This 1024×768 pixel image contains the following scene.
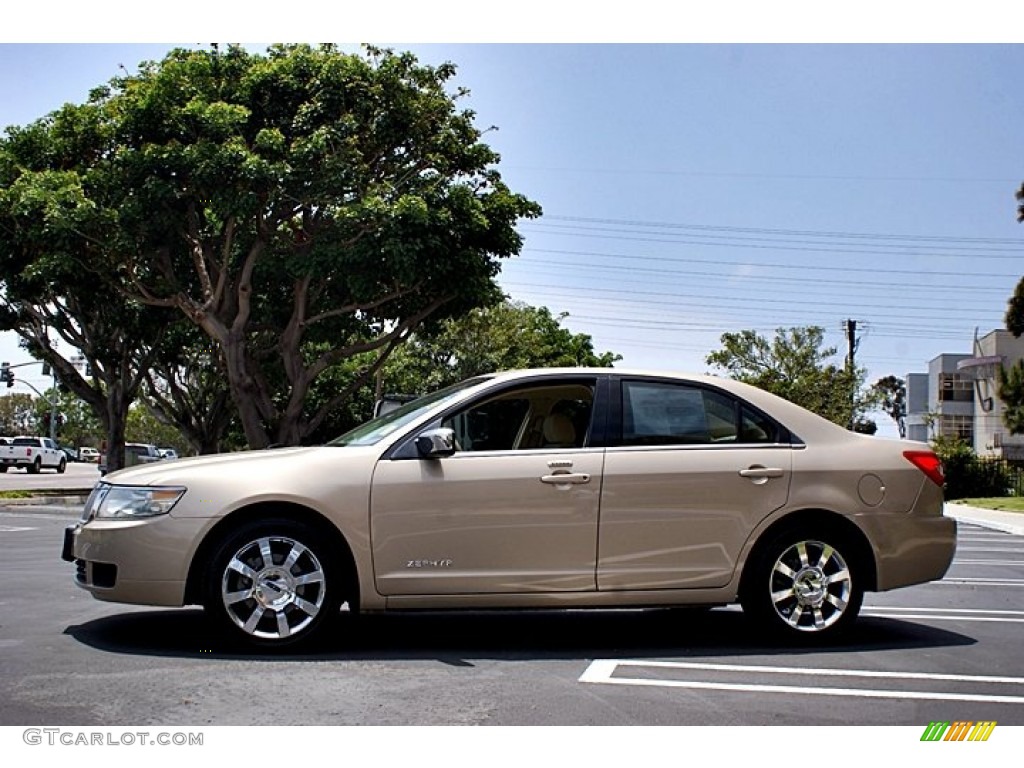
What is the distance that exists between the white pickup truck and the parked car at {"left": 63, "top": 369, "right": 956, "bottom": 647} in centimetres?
5554

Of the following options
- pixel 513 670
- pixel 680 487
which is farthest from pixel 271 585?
pixel 680 487

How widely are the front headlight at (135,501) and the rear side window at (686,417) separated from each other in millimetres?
2588

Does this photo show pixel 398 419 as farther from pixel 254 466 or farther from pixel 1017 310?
pixel 1017 310

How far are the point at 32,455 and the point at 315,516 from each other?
56.5 meters

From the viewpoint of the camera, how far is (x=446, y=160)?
27000mm

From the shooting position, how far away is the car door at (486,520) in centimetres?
642

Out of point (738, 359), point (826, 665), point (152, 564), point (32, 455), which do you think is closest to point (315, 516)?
point (152, 564)

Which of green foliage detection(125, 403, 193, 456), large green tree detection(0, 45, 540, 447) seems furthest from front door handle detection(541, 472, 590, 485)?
green foliage detection(125, 403, 193, 456)

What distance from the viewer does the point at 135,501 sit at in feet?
21.0

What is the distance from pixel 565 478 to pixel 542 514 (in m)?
0.24

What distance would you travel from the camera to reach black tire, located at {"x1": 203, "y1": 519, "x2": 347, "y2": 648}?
6.26 m

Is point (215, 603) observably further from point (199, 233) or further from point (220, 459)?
point (199, 233)

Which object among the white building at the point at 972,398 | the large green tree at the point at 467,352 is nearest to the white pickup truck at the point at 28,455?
the large green tree at the point at 467,352

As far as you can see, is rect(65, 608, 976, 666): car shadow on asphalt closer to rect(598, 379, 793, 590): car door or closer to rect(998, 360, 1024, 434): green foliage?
rect(598, 379, 793, 590): car door
